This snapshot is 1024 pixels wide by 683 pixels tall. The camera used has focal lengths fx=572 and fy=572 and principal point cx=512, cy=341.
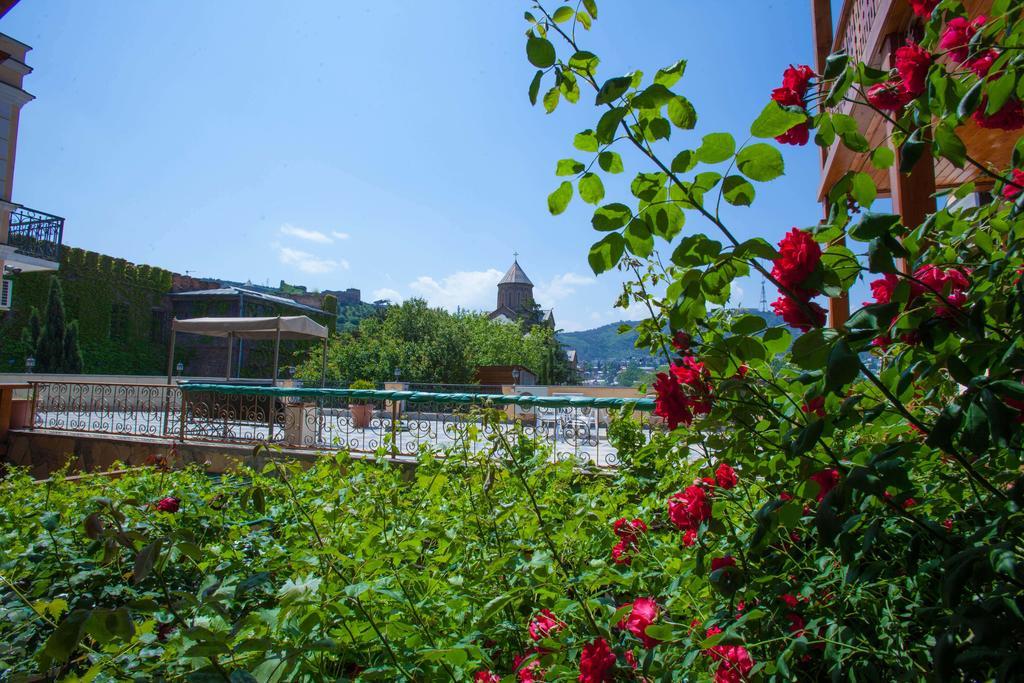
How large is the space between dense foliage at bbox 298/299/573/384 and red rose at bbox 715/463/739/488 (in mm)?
18640

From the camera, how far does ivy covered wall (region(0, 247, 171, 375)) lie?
78.8 feet

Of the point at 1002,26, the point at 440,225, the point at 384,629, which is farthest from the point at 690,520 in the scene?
the point at 440,225

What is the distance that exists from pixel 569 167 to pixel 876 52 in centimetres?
295

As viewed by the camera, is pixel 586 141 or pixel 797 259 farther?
pixel 586 141

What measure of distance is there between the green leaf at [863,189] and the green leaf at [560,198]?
17.9 inches

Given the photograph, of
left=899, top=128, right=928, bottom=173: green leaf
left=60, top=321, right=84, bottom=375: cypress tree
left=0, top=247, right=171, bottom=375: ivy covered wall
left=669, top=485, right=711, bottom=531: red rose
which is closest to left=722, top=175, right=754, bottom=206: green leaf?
left=899, top=128, right=928, bottom=173: green leaf

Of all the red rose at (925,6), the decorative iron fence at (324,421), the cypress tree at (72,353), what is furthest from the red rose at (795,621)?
the cypress tree at (72,353)

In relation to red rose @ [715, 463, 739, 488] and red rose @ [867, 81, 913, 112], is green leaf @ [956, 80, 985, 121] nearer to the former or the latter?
red rose @ [867, 81, 913, 112]

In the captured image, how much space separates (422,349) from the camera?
71.3ft

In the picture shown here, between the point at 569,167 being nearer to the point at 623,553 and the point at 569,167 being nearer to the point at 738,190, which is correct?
the point at 738,190

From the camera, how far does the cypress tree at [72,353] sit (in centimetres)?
2288

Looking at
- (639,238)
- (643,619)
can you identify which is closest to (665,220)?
(639,238)

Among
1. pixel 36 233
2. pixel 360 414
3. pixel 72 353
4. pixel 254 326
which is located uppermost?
pixel 36 233

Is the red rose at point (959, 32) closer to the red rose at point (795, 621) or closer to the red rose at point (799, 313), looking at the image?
the red rose at point (799, 313)
